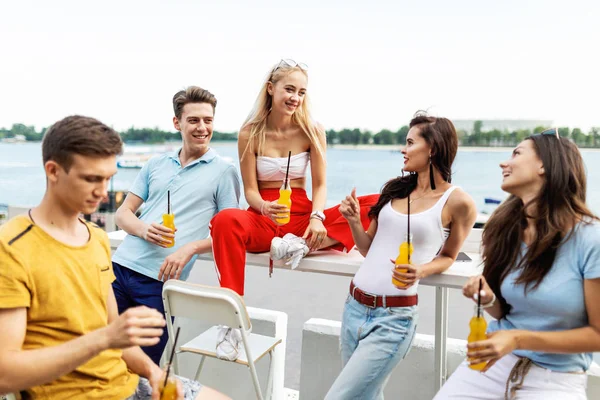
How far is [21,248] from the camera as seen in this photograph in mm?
1210

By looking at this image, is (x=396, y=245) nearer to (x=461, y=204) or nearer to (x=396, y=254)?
(x=396, y=254)

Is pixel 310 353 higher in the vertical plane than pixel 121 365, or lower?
lower

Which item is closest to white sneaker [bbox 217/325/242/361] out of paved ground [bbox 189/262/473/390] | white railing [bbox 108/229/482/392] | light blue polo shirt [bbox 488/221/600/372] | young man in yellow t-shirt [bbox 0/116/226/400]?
white railing [bbox 108/229/482/392]

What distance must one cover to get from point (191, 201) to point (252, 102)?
672 millimetres

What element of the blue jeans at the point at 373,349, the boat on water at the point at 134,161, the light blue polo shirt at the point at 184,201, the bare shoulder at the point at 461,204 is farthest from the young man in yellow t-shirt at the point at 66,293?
the boat on water at the point at 134,161

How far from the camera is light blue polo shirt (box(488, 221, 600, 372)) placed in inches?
64.6

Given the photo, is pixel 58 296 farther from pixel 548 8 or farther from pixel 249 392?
pixel 548 8

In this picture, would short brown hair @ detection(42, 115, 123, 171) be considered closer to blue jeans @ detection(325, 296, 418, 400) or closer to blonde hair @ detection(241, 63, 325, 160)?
blue jeans @ detection(325, 296, 418, 400)

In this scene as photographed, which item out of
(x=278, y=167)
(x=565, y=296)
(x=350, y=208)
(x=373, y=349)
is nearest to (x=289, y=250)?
(x=350, y=208)

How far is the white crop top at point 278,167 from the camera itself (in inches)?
105

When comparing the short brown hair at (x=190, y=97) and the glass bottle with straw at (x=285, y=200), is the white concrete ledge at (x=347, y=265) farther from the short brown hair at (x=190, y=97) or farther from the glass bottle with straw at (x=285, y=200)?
the short brown hair at (x=190, y=97)

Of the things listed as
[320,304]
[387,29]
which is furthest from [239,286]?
[387,29]

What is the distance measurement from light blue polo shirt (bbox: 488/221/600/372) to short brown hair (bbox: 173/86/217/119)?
1.85 meters

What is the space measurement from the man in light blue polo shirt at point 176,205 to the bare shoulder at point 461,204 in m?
1.21
